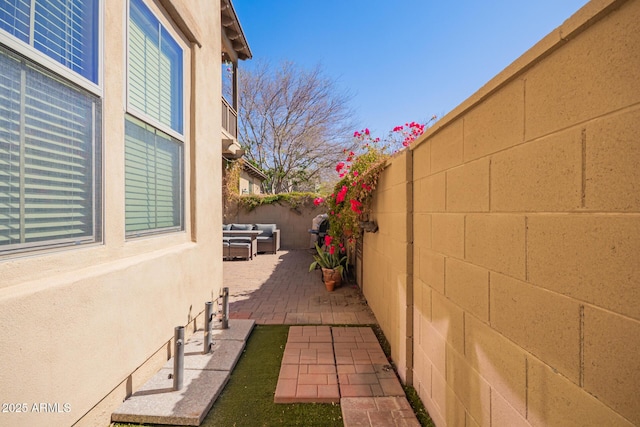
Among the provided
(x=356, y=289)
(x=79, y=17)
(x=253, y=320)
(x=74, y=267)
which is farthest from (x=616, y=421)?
(x=356, y=289)

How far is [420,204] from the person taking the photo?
7.82ft

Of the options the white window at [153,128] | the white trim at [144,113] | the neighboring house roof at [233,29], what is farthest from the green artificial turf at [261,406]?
the neighboring house roof at [233,29]

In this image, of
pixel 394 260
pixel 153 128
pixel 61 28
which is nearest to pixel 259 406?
pixel 394 260

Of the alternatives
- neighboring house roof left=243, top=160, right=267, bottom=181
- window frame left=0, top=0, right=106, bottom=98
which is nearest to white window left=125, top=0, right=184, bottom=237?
window frame left=0, top=0, right=106, bottom=98

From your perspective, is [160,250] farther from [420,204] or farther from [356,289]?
[356,289]

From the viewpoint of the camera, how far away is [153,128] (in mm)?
2877

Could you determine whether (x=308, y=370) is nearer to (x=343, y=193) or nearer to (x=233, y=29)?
(x=343, y=193)

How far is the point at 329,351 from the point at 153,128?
2.79m

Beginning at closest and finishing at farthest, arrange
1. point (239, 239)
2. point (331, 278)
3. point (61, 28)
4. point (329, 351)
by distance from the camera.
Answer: point (61, 28) < point (329, 351) < point (331, 278) < point (239, 239)

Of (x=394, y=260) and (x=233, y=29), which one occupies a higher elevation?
(x=233, y=29)

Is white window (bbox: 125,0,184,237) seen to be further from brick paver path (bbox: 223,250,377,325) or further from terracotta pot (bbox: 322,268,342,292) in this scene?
terracotta pot (bbox: 322,268,342,292)

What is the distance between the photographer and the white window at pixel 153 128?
2.56 metres

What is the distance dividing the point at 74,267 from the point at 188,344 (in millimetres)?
1676

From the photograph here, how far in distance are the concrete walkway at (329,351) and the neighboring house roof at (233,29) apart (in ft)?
20.9
